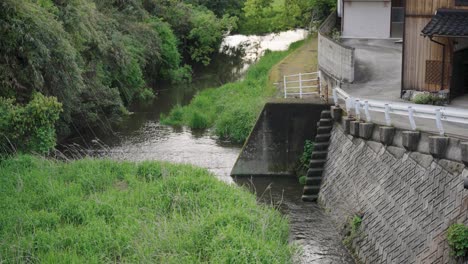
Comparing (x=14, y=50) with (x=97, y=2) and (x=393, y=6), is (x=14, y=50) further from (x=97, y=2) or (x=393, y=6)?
(x=393, y=6)

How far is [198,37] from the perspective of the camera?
1959 inches

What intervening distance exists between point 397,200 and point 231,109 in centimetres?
1593

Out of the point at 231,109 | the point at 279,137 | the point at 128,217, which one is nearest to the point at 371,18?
the point at 231,109

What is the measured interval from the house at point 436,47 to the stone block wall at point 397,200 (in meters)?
3.68

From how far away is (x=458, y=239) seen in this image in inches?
433

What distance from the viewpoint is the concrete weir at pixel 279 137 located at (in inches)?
893

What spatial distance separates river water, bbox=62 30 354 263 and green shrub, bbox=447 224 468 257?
4472 mm

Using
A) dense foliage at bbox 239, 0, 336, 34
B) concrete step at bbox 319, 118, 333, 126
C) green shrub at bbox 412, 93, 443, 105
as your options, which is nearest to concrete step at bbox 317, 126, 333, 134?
concrete step at bbox 319, 118, 333, 126

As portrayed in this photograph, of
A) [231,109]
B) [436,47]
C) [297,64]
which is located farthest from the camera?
[297,64]

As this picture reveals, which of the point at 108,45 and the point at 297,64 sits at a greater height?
the point at 108,45

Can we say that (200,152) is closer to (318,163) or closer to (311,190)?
(318,163)

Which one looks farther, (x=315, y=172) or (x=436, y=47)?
(x=315, y=172)

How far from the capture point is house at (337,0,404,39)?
32.9 metres

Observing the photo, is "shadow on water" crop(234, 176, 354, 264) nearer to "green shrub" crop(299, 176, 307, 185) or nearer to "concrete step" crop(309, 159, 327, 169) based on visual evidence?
"green shrub" crop(299, 176, 307, 185)
